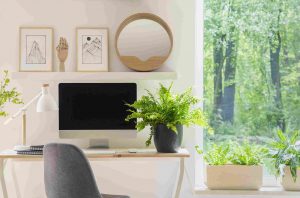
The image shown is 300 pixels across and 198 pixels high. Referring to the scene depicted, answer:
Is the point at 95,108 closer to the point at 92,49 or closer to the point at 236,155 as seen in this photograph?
the point at 92,49

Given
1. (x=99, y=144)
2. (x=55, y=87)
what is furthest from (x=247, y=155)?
Answer: (x=55, y=87)

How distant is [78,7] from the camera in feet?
14.4

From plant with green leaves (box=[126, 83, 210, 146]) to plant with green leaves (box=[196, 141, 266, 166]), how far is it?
1.31ft

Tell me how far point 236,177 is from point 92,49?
1.37 meters

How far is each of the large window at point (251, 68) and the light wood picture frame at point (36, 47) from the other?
1176 millimetres

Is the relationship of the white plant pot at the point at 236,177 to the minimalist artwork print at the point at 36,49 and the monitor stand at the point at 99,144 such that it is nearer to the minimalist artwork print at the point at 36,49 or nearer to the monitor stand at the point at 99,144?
the monitor stand at the point at 99,144

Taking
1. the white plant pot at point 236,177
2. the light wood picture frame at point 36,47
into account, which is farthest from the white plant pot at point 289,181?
the light wood picture frame at point 36,47

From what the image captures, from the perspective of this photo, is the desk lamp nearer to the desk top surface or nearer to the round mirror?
the desk top surface

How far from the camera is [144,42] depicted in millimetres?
4305

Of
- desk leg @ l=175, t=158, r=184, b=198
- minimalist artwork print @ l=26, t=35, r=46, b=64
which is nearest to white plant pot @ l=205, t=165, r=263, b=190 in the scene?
desk leg @ l=175, t=158, r=184, b=198

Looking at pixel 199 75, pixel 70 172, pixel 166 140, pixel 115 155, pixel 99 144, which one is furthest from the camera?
pixel 199 75

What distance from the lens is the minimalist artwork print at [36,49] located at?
434 cm

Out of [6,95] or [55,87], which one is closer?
[6,95]

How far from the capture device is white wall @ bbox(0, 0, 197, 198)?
4.37 m
